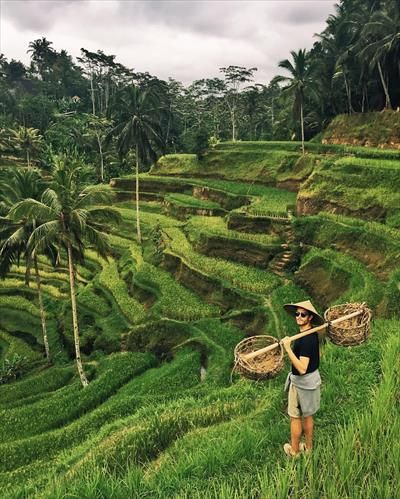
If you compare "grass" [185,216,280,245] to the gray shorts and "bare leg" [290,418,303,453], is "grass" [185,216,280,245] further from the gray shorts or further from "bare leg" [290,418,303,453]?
"bare leg" [290,418,303,453]

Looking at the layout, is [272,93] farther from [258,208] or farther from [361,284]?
[361,284]

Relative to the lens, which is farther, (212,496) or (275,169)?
(275,169)

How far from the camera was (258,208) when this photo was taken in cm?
2752

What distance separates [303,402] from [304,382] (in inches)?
10.9

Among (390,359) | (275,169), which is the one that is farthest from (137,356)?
(275,169)

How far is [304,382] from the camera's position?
5594mm

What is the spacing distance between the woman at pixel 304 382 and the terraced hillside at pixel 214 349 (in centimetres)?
36

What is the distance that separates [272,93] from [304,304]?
252 ft

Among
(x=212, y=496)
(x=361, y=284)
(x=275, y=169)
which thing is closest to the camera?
(x=212, y=496)

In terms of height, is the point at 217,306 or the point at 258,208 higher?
the point at 258,208

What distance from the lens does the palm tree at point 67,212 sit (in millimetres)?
15422

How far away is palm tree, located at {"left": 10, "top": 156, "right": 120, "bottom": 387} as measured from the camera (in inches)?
607

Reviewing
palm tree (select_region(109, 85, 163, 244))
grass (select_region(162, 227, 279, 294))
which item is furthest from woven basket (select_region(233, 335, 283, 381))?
palm tree (select_region(109, 85, 163, 244))

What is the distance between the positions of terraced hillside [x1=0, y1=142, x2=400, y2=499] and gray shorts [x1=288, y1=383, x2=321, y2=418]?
0.40 meters
